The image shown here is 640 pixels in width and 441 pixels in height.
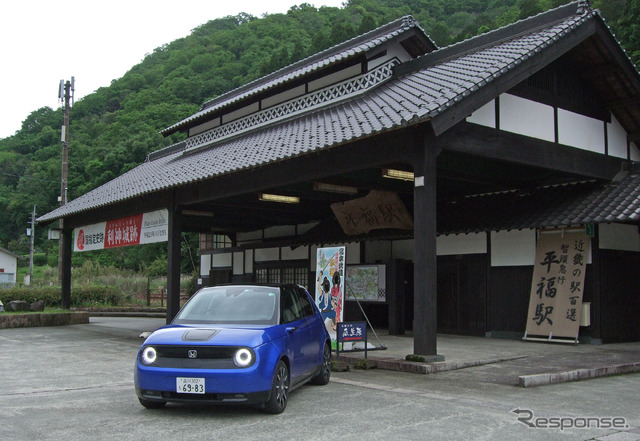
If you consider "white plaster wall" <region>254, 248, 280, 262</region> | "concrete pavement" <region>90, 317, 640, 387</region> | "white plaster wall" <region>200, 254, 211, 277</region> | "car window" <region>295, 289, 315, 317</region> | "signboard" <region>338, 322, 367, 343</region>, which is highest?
"white plaster wall" <region>254, 248, 280, 262</region>

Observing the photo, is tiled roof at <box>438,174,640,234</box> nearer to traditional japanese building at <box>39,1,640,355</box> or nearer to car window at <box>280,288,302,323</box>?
traditional japanese building at <box>39,1,640,355</box>

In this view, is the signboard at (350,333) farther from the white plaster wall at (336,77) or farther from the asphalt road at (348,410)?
the white plaster wall at (336,77)

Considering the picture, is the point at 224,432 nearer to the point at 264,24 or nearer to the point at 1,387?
the point at 1,387

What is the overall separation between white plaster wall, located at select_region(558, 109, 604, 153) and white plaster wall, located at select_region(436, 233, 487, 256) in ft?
10.3

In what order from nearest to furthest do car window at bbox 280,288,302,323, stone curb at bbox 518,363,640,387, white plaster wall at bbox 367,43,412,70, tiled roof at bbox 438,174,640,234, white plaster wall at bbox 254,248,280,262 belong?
car window at bbox 280,288,302,323 < stone curb at bbox 518,363,640,387 < tiled roof at bbox 438,174,640,234 < white plaster wall at bbox 367,43,412,70 < white plaster wall at bbox 254,248,280,262

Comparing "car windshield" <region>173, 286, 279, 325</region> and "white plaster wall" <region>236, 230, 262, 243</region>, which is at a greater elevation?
"white plaster wall" <region>236, 230, 262, 243</region>

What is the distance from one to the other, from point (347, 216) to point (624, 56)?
26.2 ft

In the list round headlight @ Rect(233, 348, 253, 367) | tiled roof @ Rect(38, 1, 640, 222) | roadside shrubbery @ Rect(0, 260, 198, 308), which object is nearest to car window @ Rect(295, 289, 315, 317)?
round headlight @ Rect(233, 348, 253, 367)

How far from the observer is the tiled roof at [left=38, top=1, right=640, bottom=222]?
10461mm

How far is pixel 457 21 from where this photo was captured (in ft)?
190

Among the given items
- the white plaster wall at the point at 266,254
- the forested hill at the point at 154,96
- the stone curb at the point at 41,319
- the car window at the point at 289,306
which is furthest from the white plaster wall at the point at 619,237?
the forested hill at the point at 154,96

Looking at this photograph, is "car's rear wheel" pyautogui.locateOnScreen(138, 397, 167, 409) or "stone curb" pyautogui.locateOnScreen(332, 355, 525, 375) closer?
"car's rear wheel" pyautogui.locateOnScreen(138, 397, 167, 409)

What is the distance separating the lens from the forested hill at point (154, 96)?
172 feet

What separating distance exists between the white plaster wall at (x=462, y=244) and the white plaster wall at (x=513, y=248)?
298 mm
